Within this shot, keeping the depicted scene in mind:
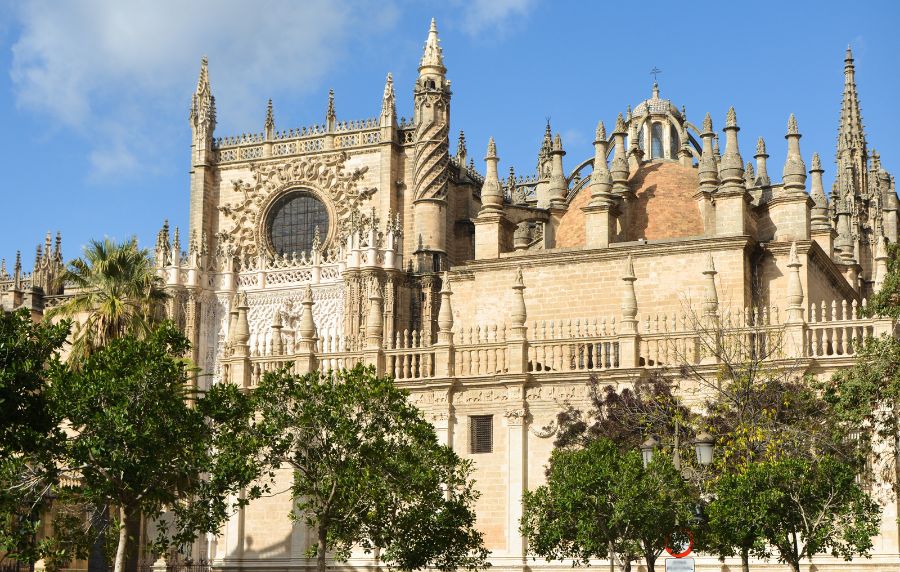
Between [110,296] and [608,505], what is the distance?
11862mm

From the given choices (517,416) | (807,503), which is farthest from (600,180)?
(807,503)

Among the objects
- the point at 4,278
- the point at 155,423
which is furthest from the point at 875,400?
the point at 4,278

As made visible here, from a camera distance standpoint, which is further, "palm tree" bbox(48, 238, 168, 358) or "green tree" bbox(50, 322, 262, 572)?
"palm tree" bbox(48, 238, 168, 358)

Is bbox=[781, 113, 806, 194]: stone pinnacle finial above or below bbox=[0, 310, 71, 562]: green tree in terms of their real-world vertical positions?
above

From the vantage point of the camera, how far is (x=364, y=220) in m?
45.6

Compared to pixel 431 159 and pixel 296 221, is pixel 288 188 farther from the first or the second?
pixel 431 159

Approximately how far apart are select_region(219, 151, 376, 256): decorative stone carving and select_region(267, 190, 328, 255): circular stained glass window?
37 cm

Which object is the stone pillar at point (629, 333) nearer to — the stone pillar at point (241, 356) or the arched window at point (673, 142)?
the stone pillar at point (241, 356)

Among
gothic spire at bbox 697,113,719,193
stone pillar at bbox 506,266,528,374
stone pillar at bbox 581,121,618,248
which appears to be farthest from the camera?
gothic spire at bbox 697,113,719,193

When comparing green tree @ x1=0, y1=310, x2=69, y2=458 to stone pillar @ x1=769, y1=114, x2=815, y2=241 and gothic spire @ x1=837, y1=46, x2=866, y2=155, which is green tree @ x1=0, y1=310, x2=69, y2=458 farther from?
gothic spire @ x1=837, y1=46, x2=866, y2=155

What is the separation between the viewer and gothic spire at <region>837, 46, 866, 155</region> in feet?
184

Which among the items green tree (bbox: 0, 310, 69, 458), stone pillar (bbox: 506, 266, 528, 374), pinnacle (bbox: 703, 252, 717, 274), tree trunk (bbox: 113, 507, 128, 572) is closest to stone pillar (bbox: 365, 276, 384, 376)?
stone pillar (bbox: 506, 266, 528, 374)

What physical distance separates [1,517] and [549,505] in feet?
29.2

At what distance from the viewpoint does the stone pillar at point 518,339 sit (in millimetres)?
28766
